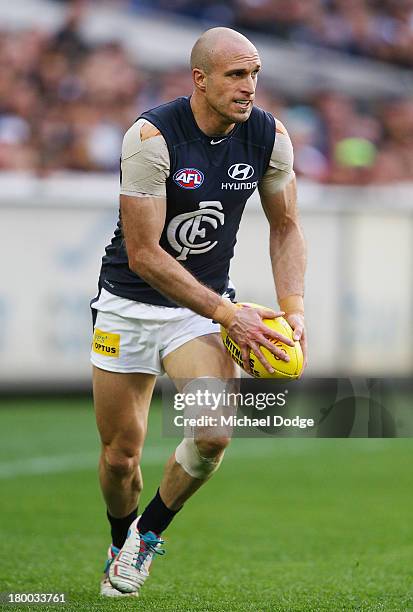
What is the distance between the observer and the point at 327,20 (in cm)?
1622

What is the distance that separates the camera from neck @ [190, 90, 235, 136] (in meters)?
4.72

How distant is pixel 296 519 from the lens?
7.16 metres

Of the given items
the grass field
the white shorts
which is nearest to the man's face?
the white shorts

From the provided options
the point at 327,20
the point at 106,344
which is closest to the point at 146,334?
the point at 106,344

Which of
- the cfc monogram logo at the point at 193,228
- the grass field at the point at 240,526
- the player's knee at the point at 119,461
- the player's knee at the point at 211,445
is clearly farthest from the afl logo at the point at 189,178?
the grass field at the point at 240,526

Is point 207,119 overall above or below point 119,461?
above

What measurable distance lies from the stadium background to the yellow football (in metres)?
0.97

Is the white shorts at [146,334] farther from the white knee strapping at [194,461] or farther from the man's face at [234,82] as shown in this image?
the man's face at [234,82]

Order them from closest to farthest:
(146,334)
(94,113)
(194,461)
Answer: (194,461) → (146,334) → (94,113)

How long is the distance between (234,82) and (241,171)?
42cm

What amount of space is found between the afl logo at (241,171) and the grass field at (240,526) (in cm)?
182

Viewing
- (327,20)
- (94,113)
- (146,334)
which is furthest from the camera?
(327,20)

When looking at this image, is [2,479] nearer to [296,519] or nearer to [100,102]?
[296,519]

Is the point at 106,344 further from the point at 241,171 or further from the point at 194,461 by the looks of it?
the point at 241,171
